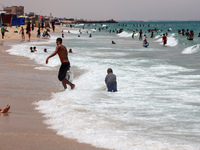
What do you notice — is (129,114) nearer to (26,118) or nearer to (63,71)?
(26,118)

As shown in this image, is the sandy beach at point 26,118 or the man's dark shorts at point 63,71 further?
the man's dark shorts at point 63,71

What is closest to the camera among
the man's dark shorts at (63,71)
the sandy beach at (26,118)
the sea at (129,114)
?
the sandy beach at (26,118)

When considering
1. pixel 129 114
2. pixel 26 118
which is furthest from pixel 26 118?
pixel 129 114

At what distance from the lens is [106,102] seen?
7891mm

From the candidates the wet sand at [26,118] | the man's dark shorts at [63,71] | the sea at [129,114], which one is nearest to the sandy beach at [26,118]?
the wet sand at [26,118]

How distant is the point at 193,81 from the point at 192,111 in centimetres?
451

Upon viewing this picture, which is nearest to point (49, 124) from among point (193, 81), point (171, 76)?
point (193, 81)

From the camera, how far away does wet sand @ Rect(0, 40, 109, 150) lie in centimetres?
485

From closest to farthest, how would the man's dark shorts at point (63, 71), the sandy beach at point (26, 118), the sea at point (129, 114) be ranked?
the sandy beach at point (26, 118) < the sea at point (129, 114) < the man's dark shorts at point (63, 71)

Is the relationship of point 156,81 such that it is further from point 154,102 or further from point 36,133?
point 36,133

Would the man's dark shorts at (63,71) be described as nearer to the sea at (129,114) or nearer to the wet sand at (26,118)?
the sea at (129,114)

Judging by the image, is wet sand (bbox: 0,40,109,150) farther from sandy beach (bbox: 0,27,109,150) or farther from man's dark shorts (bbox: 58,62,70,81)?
man's dark shorts (bbox: 58,62,70,81)

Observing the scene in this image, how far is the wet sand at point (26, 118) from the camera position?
4852mm

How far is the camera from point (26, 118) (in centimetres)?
629
